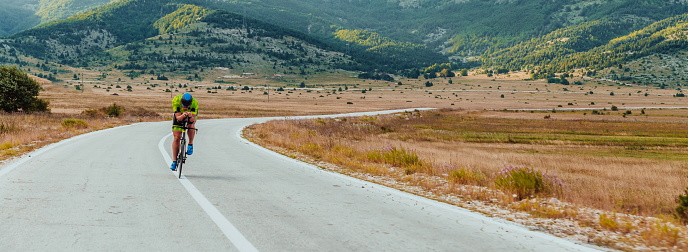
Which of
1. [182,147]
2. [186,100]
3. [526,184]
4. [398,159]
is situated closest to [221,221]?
[186,100]

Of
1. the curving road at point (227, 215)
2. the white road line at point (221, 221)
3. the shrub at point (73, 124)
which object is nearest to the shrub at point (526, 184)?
the curving road at point (227, 215)

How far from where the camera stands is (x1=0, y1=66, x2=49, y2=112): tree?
41.0 metres

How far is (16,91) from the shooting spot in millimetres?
41781

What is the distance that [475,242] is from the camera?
5.78 m

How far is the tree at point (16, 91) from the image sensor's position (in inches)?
1613

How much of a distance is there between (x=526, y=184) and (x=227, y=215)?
20.6 ft

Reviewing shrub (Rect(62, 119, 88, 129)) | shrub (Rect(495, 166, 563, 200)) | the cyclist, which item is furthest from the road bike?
shrub (Rect(62, 119, 88, 129))

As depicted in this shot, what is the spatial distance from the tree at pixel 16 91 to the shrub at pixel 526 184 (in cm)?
4479

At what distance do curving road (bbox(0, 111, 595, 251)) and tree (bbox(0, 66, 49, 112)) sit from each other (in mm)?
36093

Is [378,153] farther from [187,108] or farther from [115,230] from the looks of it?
[115,230]

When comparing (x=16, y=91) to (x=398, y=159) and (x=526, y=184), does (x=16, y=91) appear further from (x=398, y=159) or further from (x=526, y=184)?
(x=526, y=184)

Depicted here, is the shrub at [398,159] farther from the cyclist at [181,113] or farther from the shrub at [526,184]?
the cyclist at [181,113]

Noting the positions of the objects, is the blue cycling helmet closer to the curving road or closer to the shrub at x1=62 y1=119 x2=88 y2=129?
the curving road

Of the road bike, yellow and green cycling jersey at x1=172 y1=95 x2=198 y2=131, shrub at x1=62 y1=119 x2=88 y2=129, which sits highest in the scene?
yellow and green cycling jersey at x1=172 y1=95 x2=198 y2=131
